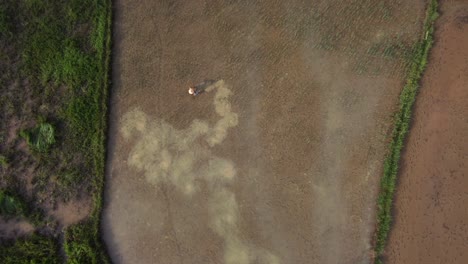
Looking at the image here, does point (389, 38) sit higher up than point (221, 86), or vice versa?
point (389, 38)

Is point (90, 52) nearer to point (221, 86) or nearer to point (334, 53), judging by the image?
point (221, 86)

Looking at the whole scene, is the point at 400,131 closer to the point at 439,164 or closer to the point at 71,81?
the point at 439,164

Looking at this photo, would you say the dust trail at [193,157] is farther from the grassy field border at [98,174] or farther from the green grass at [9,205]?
the green grass at [9,205]

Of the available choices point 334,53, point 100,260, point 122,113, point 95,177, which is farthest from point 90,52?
point 334,53

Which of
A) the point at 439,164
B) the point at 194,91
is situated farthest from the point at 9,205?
the point at 439,164

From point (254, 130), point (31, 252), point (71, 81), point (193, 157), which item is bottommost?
point (31, 252)

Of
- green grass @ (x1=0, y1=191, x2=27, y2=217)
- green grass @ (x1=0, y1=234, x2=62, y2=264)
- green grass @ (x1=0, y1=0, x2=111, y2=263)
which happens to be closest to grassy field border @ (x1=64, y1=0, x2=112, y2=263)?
green grass @ (x1=0, y1=0, x2=111, y2=263)

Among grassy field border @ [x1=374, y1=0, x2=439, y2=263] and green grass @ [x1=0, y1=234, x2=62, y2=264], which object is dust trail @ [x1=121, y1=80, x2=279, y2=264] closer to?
green grass @ [x1=0, y1=234, x2=62, y2=264]
